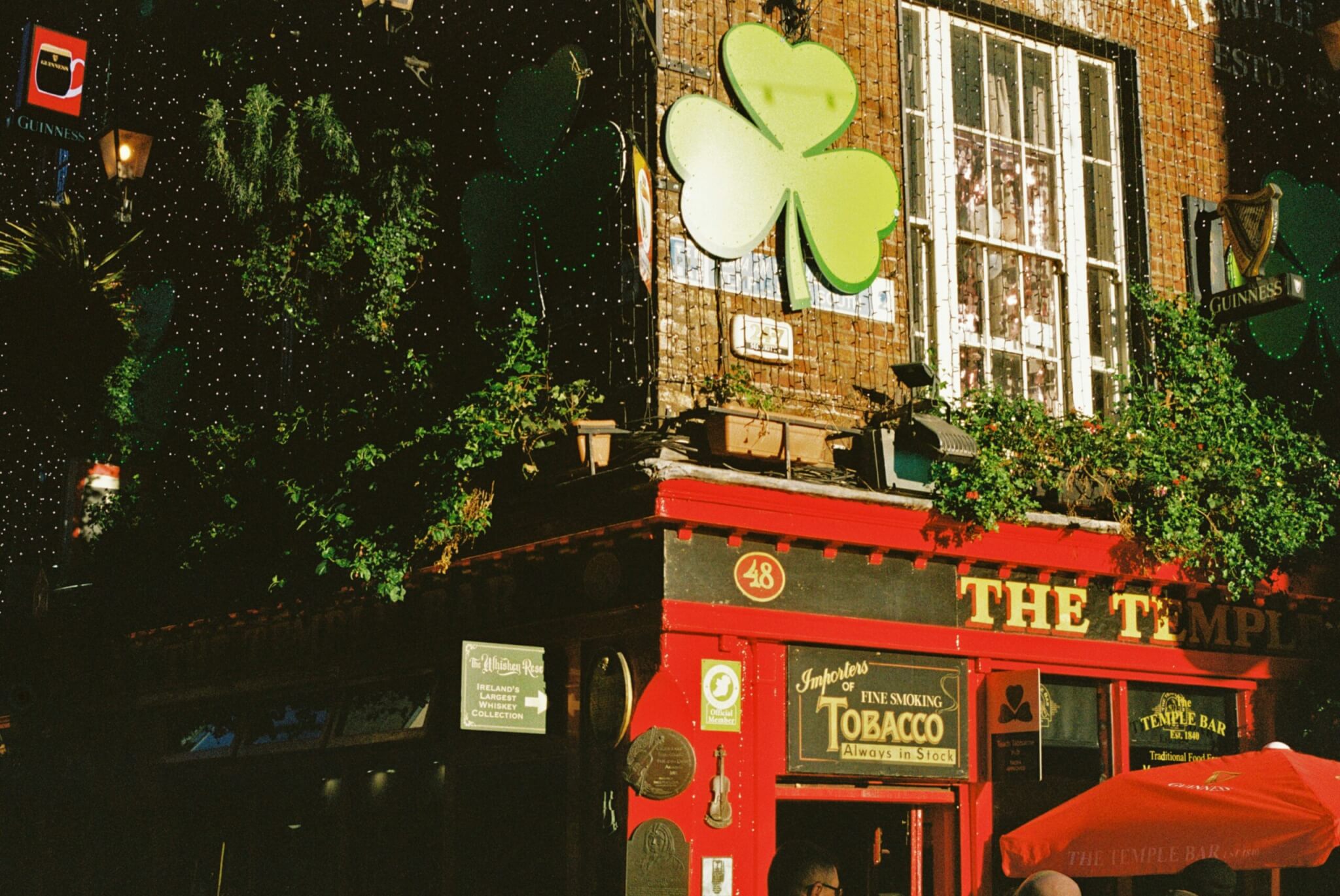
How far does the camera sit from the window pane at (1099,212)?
1241 centimetres

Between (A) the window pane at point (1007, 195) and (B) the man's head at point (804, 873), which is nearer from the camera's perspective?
(B) the man's head at point (804, 873)

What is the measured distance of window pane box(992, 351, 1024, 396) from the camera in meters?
11.7

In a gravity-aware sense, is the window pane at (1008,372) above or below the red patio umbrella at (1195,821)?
above

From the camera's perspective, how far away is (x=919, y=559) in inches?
411

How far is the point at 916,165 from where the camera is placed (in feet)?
37.9

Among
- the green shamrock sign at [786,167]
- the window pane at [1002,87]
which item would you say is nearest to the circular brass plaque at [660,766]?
the green shamrock sign at [786,167]

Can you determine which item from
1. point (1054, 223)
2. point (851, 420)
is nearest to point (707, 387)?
point (851, 420)

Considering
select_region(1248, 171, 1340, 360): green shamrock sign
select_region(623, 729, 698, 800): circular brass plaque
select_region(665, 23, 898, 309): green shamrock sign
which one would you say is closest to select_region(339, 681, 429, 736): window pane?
select_region(623, 729, 698, 800): circular brass plaque

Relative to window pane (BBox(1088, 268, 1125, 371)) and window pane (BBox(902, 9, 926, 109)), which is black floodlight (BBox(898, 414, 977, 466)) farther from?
window pane (BBox(902, 9, 926, 109))

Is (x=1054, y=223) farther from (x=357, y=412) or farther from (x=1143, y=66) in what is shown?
(x=357, y=412)

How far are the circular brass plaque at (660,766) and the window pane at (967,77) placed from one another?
5.57 m

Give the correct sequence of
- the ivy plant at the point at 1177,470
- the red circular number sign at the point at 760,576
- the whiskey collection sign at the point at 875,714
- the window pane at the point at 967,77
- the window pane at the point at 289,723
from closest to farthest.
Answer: the red circular number sign at the point at 760,576 < the whiskey collection sign at the point at 875,714 < the ivy plant at the point at 1177,470 < the window pane at the point at 967,77 < the window pane at the point at 289,723

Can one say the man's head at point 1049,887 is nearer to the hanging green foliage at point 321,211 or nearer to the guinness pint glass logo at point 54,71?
the hanging green foliage at point 321,211

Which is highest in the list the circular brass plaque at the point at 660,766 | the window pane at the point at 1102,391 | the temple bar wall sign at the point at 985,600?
the window pane at the point at 1102,391
